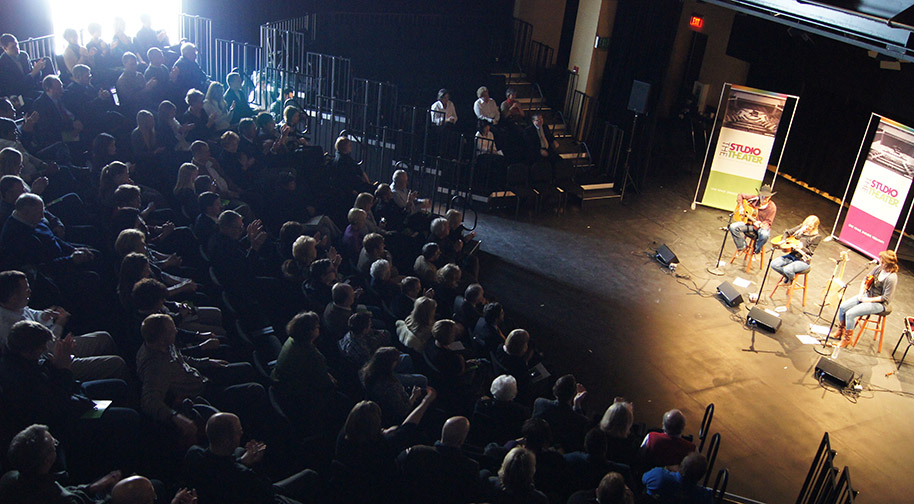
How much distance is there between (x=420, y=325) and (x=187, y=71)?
5.30 m

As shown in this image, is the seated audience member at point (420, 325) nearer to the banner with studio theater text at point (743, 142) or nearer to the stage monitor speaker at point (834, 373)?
the stage monitor speaker at point (834, 373)

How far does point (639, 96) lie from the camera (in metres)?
10.7

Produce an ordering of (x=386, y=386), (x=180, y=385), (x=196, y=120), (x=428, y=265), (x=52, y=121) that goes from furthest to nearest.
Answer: (x=196, y=120)
(x=52, y=121)
(x=428, y=265)
(x=386, y=386)
(x=180, y=385)

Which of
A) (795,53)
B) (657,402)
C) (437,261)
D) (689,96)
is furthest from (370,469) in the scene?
(689,96)

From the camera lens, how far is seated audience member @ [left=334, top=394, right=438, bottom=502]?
355 cm

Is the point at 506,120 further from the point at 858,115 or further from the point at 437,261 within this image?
the point at 858,115

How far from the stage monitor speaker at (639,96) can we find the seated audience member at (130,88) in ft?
23.2

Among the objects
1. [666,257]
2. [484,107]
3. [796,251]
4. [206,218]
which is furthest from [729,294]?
[206,218]

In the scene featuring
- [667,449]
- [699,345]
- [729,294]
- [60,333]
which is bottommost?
[699,345]

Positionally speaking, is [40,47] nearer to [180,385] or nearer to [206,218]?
[206,218]

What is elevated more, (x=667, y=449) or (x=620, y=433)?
(x=620, y=433)

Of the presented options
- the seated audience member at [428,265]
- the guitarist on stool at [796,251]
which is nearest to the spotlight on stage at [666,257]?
the guitarist on stool at [796,251]

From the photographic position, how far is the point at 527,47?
527 inches

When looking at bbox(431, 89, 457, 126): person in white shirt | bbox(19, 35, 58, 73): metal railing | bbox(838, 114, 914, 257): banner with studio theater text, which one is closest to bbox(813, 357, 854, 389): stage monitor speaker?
bbox(838, 114, 914, 257): banner with studio theater text
